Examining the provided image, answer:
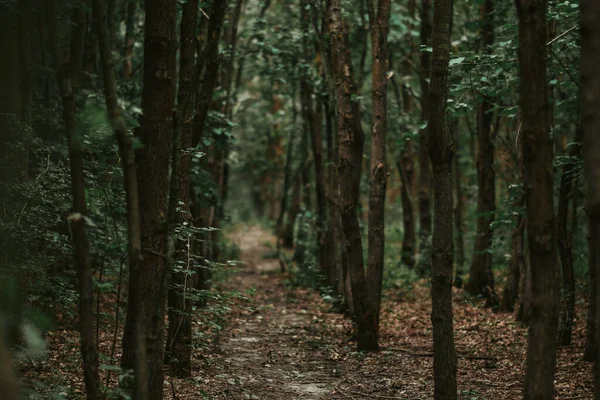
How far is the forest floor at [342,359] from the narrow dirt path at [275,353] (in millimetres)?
16

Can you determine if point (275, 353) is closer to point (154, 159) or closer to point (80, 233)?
point (154, 159)

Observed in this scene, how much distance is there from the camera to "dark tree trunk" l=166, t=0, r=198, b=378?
523 cm

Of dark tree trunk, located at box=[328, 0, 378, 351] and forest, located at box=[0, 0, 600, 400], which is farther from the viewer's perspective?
dark tree trunk, located at box=[328, 0, 378, 351]

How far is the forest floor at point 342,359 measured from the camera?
25.1 feet

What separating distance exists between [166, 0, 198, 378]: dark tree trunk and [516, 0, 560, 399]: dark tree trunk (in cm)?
271

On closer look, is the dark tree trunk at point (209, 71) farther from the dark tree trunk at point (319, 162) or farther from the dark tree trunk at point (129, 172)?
the dark tree trunk at point (319, 162)

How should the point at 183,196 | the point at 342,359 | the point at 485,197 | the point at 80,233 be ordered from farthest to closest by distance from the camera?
the point at 485,197 < the point at 342,359 < the point at 183,196 < the point at 80,233

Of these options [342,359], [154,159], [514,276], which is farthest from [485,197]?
[154,159]

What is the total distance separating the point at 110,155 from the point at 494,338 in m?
7.04

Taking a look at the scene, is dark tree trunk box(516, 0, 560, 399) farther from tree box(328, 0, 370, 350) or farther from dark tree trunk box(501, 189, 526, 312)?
dark tree trunk box(501, 189, 526, 312)

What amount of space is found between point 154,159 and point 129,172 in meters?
0.74

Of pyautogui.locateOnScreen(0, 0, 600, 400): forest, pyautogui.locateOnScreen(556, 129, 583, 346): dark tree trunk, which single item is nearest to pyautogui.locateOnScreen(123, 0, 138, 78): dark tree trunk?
pyautogui.locateOnScreen(0, 0, 600, 400): forest

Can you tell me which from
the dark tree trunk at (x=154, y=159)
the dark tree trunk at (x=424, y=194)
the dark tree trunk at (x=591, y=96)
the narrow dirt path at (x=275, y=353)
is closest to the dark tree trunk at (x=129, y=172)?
the dark tree trunk at (x=154, y=159)

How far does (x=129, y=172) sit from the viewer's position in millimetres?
4535
